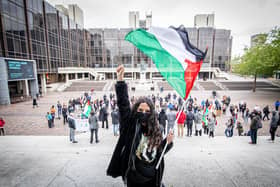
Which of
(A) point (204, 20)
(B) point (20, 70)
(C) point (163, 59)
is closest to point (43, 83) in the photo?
(B) point (20, 70)

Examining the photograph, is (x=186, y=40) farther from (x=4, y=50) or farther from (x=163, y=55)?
(x=4, y=50)

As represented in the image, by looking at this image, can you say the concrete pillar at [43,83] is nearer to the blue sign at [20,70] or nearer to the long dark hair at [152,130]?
the blue sign at [20,70]

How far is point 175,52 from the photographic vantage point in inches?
101

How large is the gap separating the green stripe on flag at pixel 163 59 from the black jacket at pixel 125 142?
111cm

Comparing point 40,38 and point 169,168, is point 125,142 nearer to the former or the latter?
point 169,168

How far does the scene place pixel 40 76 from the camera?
29172mm

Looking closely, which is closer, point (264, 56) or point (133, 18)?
point (264, 56)

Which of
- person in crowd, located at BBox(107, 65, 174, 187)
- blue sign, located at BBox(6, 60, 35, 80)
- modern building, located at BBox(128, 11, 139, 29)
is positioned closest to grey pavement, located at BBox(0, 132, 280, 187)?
person in crowd, located at BBox(107, 65, 174, 187)

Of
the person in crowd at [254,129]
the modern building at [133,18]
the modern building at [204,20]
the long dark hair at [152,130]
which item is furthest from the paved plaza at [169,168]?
the modern building at [204,20]

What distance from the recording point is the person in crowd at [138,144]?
1791 mm

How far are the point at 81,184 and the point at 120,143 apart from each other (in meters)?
1.90

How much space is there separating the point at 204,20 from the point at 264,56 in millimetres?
41703

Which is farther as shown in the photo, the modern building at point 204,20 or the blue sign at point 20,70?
the modern building at point 204,20

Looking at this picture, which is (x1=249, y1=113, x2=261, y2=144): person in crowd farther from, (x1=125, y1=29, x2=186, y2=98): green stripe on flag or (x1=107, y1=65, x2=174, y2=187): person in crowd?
(x1=107, y1=65, x2=174, y2=187): person in crowd
